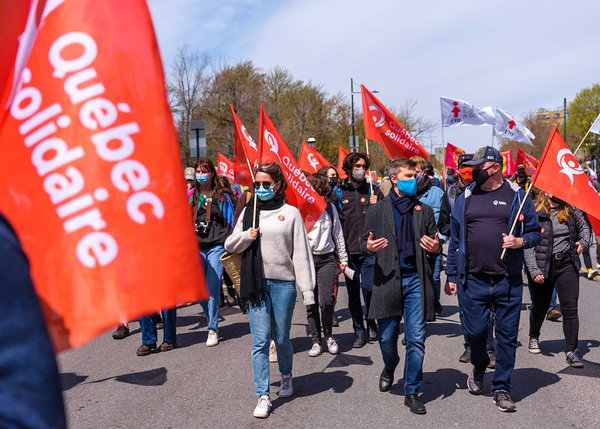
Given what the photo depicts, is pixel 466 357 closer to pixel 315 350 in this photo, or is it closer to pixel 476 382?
pixel 476 382

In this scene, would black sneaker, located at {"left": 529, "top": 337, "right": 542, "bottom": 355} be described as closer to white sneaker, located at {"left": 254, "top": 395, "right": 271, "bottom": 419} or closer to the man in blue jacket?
the man in blue jacket

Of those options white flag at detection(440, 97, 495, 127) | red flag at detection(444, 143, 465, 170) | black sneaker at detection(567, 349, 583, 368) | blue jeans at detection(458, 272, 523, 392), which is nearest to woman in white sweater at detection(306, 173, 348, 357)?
blue jeans at detection(458, 272, 523, 392)

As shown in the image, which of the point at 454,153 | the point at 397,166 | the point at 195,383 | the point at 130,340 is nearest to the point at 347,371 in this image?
the point at 195,383

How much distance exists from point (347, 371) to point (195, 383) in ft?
5.04

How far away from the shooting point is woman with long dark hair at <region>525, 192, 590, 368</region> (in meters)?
6.18

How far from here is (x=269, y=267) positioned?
5.09m

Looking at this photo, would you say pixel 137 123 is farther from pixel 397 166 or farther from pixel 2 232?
pixel 397 166

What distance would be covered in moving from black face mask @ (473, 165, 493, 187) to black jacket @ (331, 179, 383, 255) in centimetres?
229

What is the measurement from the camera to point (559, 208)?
22.5ft

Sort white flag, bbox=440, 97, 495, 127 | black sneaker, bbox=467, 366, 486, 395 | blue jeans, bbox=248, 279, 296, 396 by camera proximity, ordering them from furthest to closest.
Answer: white flag, bbox=440, 97, 495, 127 → black sneaker, bbox=467, 366, 486, 395 → blue jeans, bbox=248, 279, 296, 396

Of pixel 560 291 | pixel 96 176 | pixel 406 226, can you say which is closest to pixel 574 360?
pixel 560 291

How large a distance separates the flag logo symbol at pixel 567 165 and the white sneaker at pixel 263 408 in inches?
141

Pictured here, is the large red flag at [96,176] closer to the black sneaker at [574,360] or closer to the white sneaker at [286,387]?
the white sneaker at [286,387]

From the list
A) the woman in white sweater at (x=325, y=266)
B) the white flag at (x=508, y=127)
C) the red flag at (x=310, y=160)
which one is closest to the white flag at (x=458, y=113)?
the white flag at (x=508, y=127)
